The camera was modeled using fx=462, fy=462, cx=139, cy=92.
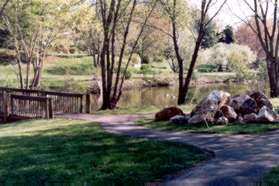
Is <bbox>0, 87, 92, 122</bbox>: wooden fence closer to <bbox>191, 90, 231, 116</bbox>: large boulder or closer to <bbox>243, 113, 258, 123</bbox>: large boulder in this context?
<bbox>191, 90, 231, 116</bbox>: large boulder

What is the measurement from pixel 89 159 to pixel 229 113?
5419 mm

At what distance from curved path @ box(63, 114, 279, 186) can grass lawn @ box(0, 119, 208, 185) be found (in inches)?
15.6

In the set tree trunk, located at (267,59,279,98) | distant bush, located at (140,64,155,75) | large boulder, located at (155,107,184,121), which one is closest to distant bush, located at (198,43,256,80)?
distant bush, located at (140,64,155,75)

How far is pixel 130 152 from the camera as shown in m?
8.88

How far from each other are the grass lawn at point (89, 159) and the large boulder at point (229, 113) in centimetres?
320

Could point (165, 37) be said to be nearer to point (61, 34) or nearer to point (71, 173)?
point (61, 34)

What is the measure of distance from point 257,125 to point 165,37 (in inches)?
1578

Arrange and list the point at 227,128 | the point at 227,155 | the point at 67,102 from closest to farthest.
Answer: the point at 227,155 < the point at 227,128 < the point at 67,102

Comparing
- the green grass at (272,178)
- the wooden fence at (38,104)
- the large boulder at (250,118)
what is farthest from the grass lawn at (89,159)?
the wooden fence at (38,104)

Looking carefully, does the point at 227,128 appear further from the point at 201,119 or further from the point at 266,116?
the point at 266,116

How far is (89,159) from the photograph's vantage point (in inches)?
328

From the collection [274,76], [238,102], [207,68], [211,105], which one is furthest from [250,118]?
[207,68]

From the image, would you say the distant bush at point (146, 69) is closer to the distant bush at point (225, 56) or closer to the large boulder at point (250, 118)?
the distant bush at point (225, 56)

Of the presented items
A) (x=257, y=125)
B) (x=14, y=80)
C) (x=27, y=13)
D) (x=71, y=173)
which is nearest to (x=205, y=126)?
(x=257, y=125)
